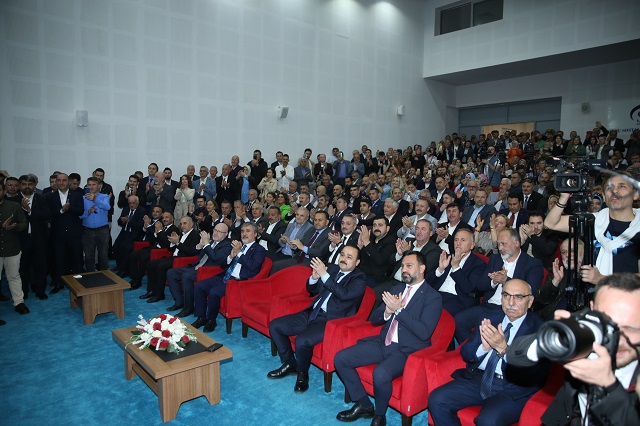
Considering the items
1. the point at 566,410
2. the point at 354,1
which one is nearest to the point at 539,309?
the point at 566,410

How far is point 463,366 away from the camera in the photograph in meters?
2.89

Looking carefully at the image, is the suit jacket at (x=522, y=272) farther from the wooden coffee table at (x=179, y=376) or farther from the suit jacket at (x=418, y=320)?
the wooden coffee table at (x=179, y=376)

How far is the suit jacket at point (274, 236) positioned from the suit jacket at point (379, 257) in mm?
1909

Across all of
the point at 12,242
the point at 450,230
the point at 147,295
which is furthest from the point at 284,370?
the point at 12,242

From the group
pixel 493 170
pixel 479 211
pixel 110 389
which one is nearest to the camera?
pixel 110 389

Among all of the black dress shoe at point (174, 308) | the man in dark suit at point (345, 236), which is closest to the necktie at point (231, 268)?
the black dress shoe at point (174, 308)

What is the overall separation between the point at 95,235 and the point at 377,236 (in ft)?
14.8

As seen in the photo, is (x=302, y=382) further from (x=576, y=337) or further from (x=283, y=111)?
(x=283, y=111)

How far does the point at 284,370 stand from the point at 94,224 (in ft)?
14.7

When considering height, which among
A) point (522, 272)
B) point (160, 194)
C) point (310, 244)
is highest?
point (160, 194)

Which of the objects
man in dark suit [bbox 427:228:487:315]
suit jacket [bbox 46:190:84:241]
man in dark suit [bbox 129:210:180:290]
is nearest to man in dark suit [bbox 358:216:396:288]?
man in dark suit [bbox 427:228:487:315]

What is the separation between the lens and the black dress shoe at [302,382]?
3.44 meters

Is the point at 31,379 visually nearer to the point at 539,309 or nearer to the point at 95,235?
the point at 95,235

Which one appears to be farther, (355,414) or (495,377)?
(355,414)
